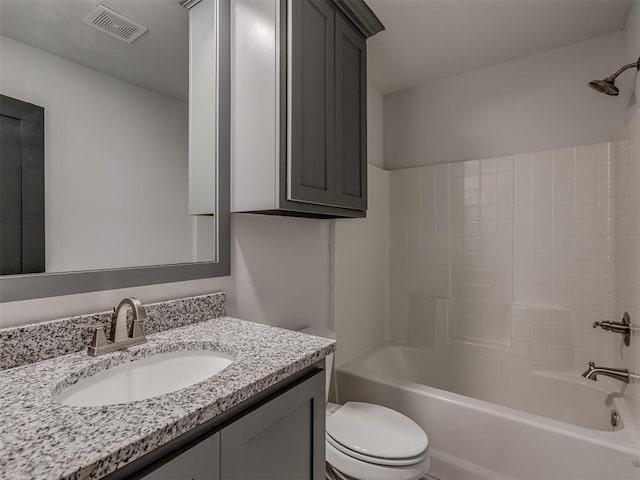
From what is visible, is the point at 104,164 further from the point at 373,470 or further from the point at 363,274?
the point at 363,274

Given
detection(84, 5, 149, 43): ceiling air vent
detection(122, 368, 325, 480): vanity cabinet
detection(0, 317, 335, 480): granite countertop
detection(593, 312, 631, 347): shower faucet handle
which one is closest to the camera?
detection(0, 317, 335, 480): granite countertop

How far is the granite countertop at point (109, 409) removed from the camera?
18.1 inches

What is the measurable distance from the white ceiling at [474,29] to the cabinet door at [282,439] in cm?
184

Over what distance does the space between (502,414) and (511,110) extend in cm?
185

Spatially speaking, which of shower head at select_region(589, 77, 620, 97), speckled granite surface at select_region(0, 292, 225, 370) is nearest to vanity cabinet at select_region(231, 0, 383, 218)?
speckled granite surface at select_region(0, 292, 225, 370)

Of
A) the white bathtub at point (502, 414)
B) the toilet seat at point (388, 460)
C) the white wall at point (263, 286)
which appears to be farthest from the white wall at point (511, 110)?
the toilet seat at point (388, 460)

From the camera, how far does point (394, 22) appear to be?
1818 mm

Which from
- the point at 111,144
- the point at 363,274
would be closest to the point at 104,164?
the point at 111,144

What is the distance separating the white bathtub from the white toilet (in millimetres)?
318

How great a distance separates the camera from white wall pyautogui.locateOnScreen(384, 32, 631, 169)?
1952 mm

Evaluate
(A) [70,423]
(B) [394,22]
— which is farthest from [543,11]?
(A) [70,423]

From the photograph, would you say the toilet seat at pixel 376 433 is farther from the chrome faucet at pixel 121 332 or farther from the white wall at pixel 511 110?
the white wall at pixel 511 110

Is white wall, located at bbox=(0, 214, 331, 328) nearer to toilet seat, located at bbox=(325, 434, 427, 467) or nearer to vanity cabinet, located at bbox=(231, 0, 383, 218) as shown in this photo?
vanity cabinet, located at bbox=(231, 0, 383, 218)

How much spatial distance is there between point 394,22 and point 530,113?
1.07 meters
